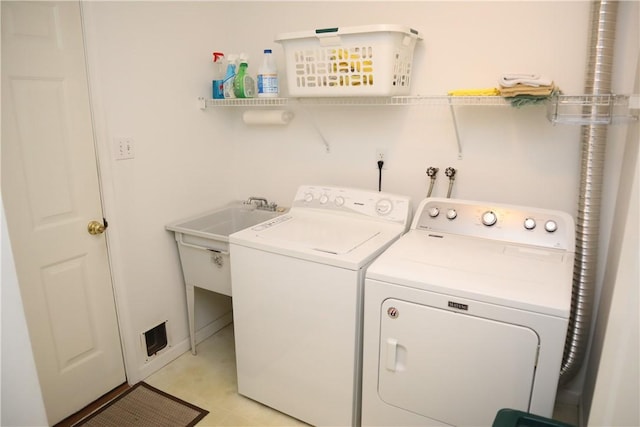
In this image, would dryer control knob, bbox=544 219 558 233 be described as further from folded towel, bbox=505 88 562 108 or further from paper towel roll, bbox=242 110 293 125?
paper towel roll, bbox=242 110 293 125

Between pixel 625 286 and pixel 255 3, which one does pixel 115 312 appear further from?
pixel 625 286

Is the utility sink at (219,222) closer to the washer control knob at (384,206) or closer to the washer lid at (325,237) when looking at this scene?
the washer lid at (325,237)

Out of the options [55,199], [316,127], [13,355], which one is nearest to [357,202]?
[316,127]

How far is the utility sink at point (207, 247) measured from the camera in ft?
7.60

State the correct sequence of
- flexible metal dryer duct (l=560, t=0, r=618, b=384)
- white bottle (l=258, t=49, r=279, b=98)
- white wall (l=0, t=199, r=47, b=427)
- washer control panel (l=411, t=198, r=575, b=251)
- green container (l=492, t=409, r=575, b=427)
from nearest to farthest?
1. white wall (l=0, t=199, r=47, b=427)
2. green container (l=492, t=409, r=575, b=427)
3. flexible metal dryer duct (l=560, t=0, r=618, b=384)
4. washer control panel (l=411, t=198, r=575, b=251)
5. white bottle (l=258, t=49, r=279, b=98)

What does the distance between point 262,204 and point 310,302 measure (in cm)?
111

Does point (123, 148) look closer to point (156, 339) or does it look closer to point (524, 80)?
point (156, 339)

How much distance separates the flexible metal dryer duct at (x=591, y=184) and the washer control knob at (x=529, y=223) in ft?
0.63

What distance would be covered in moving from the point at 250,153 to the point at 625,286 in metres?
2.40

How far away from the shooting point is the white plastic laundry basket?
6.10 ft

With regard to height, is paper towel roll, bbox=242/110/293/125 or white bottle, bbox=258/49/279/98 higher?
white bottle, bbox=258/49/279/98

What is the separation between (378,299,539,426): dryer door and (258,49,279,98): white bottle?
134 centimetres

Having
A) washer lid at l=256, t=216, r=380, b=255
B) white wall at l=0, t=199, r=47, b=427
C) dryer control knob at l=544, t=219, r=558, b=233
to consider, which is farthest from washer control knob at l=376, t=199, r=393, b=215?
white wall at l=0, t=199, r=47, b=427

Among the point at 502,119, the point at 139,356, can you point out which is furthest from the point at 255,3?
the point at 139,356
